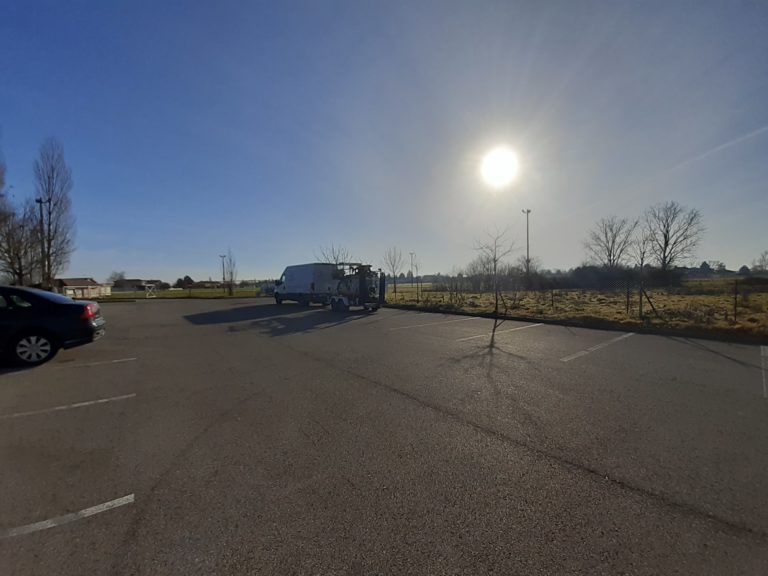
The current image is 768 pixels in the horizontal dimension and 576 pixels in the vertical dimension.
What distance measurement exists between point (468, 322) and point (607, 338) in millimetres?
5077

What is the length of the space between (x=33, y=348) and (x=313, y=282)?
14634mm

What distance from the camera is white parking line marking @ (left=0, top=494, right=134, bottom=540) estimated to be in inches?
A: 88.8

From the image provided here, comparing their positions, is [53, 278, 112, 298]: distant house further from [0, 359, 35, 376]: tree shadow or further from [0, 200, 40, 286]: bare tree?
[0, 359, 35, 376]: tree shadow

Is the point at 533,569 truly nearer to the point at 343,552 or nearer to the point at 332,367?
the point at 343,552

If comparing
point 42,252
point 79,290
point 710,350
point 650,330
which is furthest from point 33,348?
point 79,290

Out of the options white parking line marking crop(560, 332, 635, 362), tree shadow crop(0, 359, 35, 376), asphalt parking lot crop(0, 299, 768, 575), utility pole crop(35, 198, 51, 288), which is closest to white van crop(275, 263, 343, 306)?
white parking line marking crop(560, 332, 635, 362)

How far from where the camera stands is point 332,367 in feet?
21.5

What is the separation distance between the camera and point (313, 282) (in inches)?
823

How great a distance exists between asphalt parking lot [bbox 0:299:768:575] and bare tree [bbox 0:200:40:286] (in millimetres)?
25927

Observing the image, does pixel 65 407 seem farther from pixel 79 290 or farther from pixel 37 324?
pixel 79 290

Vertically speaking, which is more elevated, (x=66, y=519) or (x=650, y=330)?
(x=650, y=330)

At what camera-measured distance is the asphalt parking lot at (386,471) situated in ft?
6.72

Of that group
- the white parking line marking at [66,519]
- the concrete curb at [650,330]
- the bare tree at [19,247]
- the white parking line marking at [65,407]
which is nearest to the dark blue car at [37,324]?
the white parking line marking at [65,407]

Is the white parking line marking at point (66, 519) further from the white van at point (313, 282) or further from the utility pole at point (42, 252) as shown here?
the utility pole at point (42, 252)
